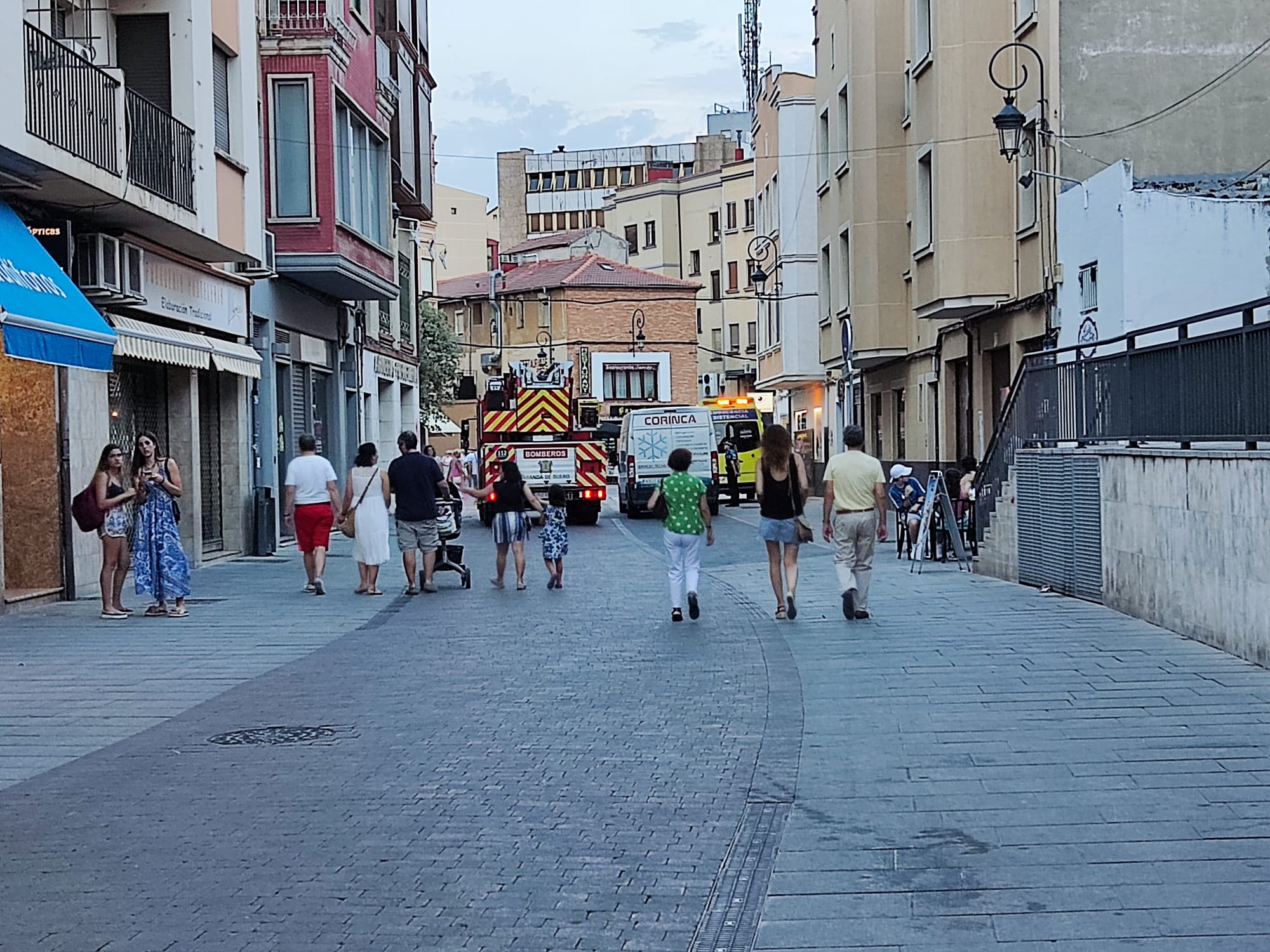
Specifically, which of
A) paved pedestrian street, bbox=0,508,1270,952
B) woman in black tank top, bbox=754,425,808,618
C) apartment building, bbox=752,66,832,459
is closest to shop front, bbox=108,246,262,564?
paved pedestrian street, bbox=0,508,1270,952

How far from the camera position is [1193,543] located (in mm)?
12602

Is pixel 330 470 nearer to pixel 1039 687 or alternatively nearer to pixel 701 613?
pixel 701 613

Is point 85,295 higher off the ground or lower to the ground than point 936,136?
lower

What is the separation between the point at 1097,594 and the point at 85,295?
1081cm

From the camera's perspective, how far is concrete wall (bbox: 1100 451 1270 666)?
11.2 metres

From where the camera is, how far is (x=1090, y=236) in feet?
73.7

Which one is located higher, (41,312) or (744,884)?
(41,312)

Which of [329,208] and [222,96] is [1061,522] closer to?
[222,96]

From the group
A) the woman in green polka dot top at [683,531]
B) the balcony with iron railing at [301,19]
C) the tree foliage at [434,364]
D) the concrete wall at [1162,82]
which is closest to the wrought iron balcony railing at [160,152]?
the balcony with iron railing at [301,19]

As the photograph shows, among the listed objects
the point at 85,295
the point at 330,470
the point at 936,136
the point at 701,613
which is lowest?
the point at 701,613

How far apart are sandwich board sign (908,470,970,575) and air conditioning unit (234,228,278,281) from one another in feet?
32.5

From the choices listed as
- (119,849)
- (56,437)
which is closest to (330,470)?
(56,437)

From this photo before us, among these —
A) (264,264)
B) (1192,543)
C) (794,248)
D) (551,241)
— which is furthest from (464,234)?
(1192,543)

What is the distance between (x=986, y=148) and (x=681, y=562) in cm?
1407
